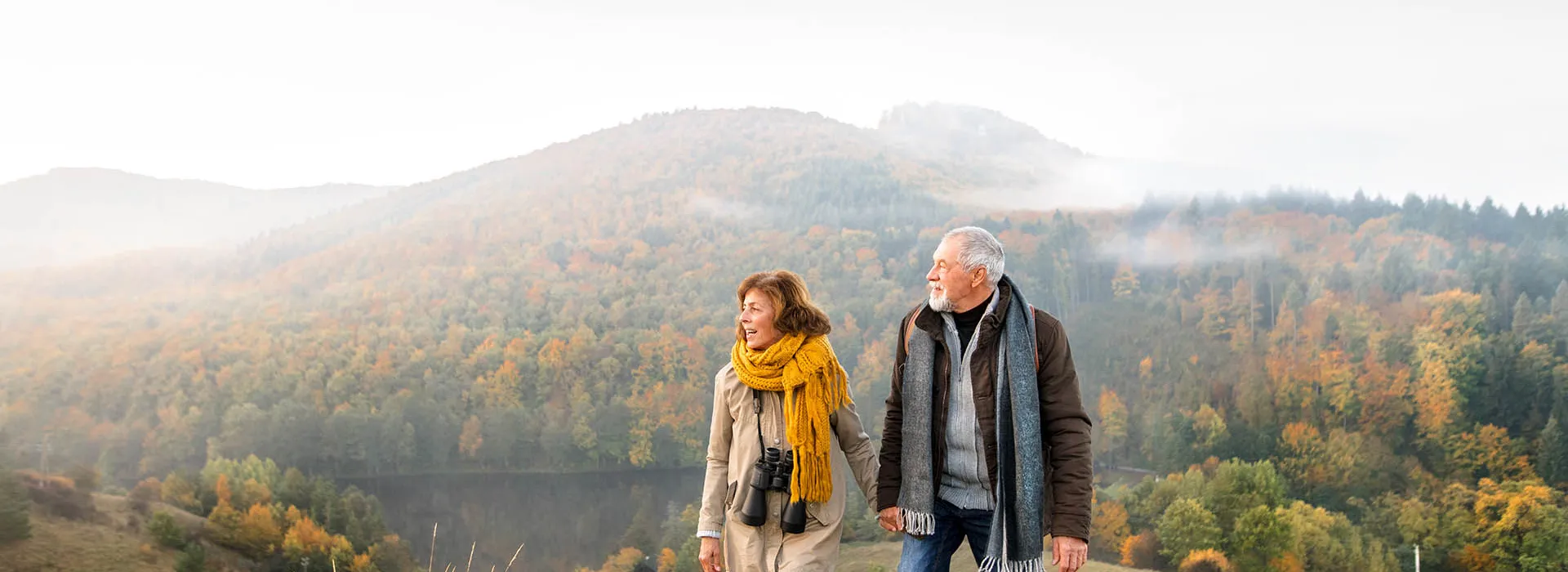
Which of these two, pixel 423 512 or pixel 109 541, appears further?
pixel 423 512

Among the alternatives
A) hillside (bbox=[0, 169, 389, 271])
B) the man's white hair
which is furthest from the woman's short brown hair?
hillside (bbox=[0, 169, 389, 271])

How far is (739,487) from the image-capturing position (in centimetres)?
370

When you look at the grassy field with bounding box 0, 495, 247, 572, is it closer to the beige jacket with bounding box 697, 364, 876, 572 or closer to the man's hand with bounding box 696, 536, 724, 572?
the man's hand with bounding box 696, 536, 724, 572

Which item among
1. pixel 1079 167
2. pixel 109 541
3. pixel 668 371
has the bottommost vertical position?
pixel 109 541

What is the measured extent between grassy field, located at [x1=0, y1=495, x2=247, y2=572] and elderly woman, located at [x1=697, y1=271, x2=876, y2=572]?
24.4 meters

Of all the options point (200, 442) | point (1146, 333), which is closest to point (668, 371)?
point (200, 442)

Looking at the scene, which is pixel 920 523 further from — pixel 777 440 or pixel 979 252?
pixel 979 252

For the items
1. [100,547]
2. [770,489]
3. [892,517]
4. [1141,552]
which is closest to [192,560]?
[100,547]

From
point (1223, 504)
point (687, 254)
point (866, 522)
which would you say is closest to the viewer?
point (866, 522)

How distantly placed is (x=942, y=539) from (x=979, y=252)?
1123 millimetres

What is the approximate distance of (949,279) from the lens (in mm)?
3301

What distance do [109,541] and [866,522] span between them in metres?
21.2

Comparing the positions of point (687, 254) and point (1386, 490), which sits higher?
point (687, 254)

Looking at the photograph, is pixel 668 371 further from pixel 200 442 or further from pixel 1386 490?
pixel 1386 490
